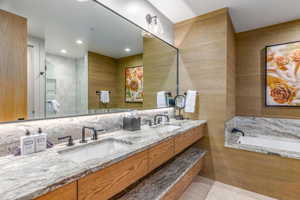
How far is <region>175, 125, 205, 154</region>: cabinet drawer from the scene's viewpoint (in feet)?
5.52

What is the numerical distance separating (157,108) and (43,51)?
167 cm

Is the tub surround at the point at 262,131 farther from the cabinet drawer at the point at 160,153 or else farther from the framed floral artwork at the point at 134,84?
the framed floral artwork at the point at 134,84

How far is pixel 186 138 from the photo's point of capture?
185 cm

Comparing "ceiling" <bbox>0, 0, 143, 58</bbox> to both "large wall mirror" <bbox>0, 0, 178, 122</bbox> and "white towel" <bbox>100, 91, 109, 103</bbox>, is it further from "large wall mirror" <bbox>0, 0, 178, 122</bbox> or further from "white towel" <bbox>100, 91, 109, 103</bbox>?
"white towel" <bbox>100, 91, 109, 103</bbox>

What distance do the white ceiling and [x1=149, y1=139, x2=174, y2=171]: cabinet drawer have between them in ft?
6.40

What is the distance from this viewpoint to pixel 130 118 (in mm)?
1706

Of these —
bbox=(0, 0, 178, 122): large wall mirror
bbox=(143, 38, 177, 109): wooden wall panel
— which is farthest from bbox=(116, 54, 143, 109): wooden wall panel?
bbox=(143, 38, 177, 109): wooden wall panel

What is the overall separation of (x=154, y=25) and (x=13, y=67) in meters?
1.83

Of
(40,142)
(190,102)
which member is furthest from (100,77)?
(190,102)

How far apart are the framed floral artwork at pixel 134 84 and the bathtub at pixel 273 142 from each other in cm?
178

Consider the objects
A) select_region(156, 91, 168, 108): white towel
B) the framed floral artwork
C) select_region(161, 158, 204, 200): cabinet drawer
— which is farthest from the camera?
select_region(156, 91, 168, 108): white towel

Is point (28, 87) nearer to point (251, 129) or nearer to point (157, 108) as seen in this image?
point (157, 108)

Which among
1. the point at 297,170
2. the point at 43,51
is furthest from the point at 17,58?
the point at 297,170

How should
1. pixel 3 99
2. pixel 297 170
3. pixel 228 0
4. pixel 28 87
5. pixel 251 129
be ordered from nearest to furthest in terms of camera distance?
pixel 3 99 → pixel 28 87 → pixel 297 170 → pixel 228 0 → pixel 251 129
